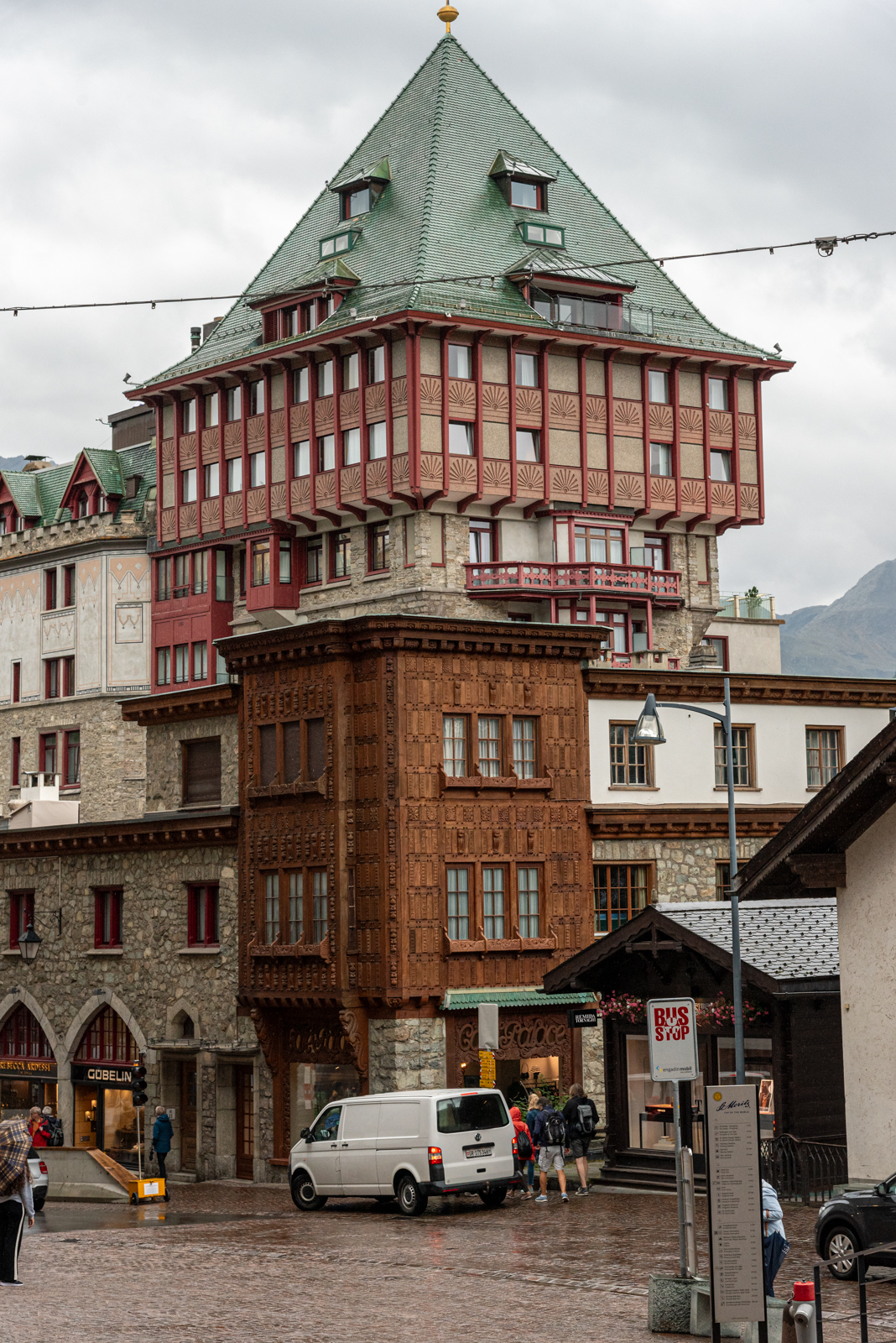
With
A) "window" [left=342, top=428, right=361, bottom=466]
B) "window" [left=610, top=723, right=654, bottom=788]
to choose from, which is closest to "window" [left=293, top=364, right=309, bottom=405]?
"window" [left=342, top=428, right=361, bottom=466]

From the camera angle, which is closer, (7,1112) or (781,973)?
(781,973)

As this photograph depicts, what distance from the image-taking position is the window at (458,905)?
39250 mm

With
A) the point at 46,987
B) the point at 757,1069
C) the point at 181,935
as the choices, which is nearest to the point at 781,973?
the point at 757,1069

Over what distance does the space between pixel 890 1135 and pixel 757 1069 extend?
39.3ft

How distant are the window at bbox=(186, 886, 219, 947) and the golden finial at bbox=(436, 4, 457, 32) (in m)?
43.3

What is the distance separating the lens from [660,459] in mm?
68625

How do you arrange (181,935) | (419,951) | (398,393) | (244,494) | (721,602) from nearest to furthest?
(419,951) < (181,935) < (398,393) < (244,494) < (721,602)

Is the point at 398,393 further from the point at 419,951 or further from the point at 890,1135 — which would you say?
the point at 890,1135

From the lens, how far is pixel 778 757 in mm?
44812

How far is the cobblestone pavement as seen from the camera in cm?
1736

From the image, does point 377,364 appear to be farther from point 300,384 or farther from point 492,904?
point 492,904

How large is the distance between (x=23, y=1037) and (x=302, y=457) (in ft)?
81.6

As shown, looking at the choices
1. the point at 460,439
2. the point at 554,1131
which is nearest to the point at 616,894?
the point at 554,1131

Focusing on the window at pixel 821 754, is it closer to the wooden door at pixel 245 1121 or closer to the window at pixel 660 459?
the wooden door at pixel 245 1121
